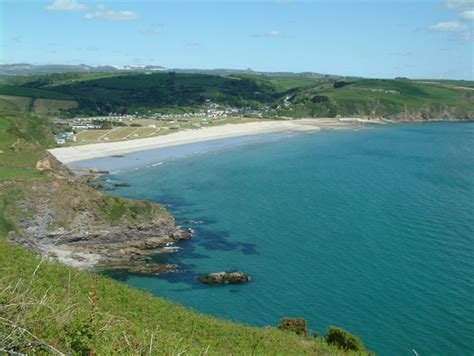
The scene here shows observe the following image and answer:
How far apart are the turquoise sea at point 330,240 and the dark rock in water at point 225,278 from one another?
893mm

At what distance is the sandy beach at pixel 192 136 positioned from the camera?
11159cm

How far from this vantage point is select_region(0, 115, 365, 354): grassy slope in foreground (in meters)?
12.6

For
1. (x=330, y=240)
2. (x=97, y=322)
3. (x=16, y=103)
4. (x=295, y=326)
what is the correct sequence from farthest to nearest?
(x=16, y=103)
(x=330, y=240)
(x=295, y=326)
(x=97, y=322)

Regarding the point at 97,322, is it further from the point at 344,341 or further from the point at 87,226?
the point at 87,226

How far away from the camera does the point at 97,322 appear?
1421 centimetres

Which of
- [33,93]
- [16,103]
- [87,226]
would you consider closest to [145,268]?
[87,226]

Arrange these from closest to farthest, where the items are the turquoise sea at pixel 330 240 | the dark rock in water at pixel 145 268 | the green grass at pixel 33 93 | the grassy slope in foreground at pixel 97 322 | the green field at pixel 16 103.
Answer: the grassy slope in foreground at pixel 97 322 < the turquoise sea at pixel 330 240 < the dark rock in water at pixel 145 268 < the green field at pixel 16 103 < the green grass at pixel 33 93

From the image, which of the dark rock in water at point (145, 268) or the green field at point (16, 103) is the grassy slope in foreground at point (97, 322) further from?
the green field at point (16, 103)

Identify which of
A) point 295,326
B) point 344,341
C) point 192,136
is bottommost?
point 192,136

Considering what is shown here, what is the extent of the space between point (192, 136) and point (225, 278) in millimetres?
102036

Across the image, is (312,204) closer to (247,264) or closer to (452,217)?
(452,217)

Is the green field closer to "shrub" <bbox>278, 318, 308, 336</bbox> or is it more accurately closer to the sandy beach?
the sandy beach

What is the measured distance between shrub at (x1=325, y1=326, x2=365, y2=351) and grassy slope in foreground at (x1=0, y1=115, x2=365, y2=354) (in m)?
0.90

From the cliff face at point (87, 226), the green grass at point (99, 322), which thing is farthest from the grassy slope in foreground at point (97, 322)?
the cliff face at point (87, 226)
